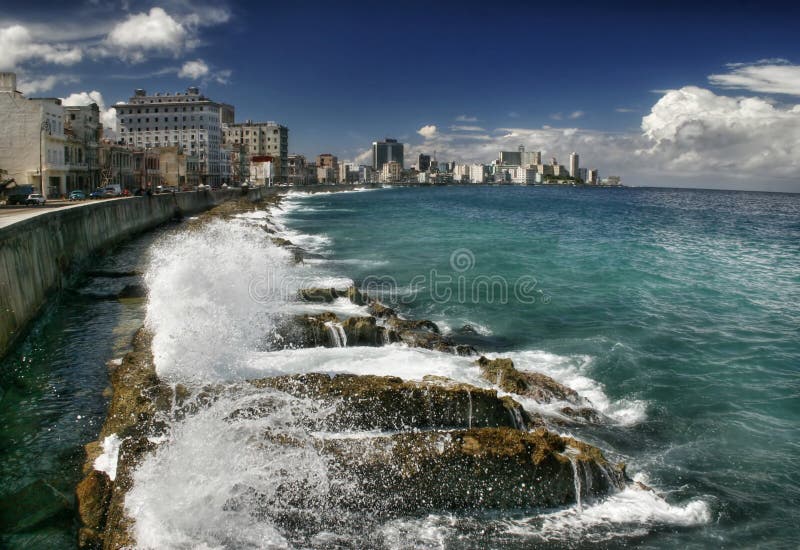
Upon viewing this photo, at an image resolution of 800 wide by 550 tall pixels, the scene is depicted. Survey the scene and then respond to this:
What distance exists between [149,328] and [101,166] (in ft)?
187

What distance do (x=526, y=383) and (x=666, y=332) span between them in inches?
336

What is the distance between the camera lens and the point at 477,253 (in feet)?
120

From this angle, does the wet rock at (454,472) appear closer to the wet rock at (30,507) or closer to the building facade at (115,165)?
the wet rock at (30,507)

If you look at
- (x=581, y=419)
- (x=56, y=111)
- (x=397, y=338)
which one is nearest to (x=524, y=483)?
(x=581, y=419)

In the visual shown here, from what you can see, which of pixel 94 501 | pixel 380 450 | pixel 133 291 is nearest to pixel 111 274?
pixel 133 291

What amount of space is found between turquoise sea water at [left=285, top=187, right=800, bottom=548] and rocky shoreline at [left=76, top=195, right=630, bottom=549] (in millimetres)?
1098

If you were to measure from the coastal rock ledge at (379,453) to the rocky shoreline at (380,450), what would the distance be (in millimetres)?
14

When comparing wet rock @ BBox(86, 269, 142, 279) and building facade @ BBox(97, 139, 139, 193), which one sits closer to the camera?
wet rock @ BBox(86, 269, 142, 279)

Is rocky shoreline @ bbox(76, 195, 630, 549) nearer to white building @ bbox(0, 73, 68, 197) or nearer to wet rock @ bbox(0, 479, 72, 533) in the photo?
wet rock @ bbox(0, 479, 72, 533)

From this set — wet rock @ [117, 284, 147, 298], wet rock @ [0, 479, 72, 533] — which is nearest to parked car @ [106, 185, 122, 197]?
wet rock @ [117, 284, 147, 298]

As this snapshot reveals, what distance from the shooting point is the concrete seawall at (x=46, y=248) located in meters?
14.9

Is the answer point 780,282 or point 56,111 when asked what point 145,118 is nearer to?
point 56,111

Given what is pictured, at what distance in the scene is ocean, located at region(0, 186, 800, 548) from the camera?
24.5ft

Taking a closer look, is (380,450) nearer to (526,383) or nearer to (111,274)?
(526,383)
